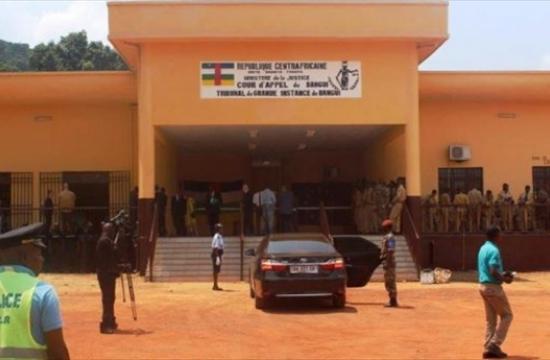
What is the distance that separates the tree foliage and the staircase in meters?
45.6

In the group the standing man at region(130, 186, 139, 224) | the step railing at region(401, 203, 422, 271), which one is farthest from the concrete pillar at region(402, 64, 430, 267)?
the standing man at region(130, 186, 139, 224)

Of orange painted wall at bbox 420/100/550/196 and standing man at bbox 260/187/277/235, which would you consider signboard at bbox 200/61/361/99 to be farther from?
orange painted wall at bbox 420/100/550/196

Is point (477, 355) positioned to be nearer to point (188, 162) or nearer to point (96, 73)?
point (96, 73)

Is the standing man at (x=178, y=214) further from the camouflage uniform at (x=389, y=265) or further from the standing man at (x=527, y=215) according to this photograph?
Answer: the camouflage uniform at (x=389, y=265)

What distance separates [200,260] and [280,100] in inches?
201

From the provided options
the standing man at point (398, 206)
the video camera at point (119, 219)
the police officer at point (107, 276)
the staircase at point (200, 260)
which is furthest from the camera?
the standing man at point (398, 206)

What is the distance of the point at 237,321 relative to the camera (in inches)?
547

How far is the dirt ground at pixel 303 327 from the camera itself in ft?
35.1

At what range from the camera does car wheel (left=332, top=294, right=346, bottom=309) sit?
49.8ft

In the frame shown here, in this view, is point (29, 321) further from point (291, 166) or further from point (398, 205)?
point (291, 166)

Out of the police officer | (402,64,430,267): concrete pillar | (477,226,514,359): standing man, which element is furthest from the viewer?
(402,64,430,267): concrete pillar

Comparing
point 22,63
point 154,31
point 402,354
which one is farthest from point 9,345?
point 22,63

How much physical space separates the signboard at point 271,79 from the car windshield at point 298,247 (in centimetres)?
899

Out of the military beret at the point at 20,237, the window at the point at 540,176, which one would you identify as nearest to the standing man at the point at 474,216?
the window at the point at 540,176
